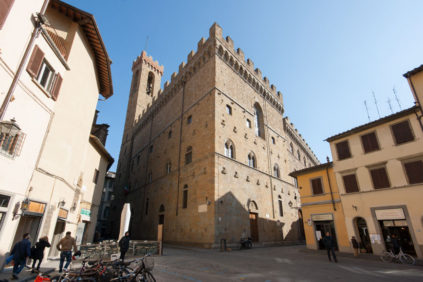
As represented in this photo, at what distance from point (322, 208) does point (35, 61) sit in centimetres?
1905

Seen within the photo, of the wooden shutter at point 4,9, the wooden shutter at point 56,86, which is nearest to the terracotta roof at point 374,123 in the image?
the wooden shutter at point 56,86

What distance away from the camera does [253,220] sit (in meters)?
A: 19.1

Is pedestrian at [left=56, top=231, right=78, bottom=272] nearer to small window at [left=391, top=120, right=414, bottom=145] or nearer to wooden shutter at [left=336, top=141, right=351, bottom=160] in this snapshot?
wooden shutter at [left=336, top=141, right=351, bottom=160]

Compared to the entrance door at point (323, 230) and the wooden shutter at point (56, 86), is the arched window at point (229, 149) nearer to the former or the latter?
the entrance door at point (323, 230)

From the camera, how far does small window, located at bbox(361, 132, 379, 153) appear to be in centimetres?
1437

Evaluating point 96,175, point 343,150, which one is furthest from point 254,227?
point 96,175

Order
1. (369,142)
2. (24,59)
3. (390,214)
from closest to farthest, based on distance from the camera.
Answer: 1. (24,59)
2. (390,214)
3. (369,142)

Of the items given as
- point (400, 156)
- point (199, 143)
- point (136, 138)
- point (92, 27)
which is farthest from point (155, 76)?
point (400, 156)

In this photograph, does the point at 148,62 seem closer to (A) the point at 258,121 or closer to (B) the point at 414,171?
(A) the point at 258,121

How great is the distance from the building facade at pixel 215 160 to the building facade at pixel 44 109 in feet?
28.1

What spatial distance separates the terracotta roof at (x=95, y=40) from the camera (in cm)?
1054

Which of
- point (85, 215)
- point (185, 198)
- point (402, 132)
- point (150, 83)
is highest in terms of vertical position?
point (150, 83)

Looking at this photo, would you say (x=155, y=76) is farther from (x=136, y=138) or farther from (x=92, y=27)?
(x=92, y=27)

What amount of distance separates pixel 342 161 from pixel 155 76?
40.0 metres
